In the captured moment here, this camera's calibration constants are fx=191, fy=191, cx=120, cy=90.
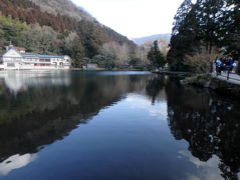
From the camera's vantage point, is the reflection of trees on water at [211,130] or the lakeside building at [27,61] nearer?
the reflection of trees on water at [211,130]

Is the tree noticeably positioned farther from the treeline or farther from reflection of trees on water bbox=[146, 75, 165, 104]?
reflection of trees on water bbox=[146, 75, 165, 104]

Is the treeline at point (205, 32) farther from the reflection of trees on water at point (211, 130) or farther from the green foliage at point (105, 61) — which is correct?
the green foliage at point (105, 61)

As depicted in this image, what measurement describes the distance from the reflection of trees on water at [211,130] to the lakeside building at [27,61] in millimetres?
43555

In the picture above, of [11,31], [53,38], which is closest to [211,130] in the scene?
[53,38]

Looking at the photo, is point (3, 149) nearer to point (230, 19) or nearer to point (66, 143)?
point (66, 143)

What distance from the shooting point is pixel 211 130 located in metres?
5.34

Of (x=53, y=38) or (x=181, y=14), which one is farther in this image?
(x=53, y=38)

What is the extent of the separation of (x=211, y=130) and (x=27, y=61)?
4732 cm

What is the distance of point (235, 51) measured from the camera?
8.61 metres

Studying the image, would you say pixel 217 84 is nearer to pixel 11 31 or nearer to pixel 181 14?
pixel 181 14

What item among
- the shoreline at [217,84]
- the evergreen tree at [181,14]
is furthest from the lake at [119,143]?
the evergreen tree at [181,14]

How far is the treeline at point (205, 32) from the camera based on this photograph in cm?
1022

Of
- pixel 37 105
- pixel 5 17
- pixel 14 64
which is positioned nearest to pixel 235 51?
pixel 37 105

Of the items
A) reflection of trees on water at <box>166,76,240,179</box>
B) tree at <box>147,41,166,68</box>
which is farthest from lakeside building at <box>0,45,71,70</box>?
reflection of trees on water at <box>166,76,240,179</box>
